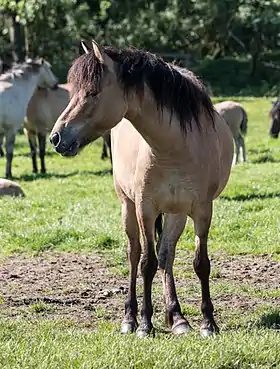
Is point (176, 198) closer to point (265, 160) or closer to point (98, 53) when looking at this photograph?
point (98, 53)

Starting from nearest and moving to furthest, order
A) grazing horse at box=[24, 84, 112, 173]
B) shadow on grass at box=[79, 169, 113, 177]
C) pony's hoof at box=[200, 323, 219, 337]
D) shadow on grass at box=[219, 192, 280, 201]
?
pony's hoof at box=[200, 323, 219, 337] < shadow on grass at box=[219, 192, 280, 201] < shadow on grass at box=[79, 169, 113, 177] < grazing horse at box=[24, 84, 112, 173]

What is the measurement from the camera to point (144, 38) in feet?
121

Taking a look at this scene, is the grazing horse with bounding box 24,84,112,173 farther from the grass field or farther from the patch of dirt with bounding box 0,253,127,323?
the patch of dirt with bounding box 0,253,127,323

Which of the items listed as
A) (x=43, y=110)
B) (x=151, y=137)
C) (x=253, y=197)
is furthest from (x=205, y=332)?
(x=43, y=110)

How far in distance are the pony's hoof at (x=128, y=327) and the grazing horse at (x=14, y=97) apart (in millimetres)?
10428

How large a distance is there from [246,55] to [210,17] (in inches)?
188

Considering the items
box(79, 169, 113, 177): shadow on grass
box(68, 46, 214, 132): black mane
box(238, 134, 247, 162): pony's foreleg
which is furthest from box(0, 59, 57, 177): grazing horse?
box(68, 46, 214, 132): black mane

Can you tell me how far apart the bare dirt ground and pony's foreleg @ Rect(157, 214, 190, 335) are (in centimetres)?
30

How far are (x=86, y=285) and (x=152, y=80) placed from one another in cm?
244

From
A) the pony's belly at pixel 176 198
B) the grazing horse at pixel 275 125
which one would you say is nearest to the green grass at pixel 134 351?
the pony's belly at pixel 176 198

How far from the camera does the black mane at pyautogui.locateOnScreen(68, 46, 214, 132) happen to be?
529cm

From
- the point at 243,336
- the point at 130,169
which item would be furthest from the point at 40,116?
the point at 243,336

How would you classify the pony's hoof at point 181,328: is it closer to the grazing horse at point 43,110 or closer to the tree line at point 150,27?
the grazing horse at point 43,110

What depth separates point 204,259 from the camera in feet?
19.5
